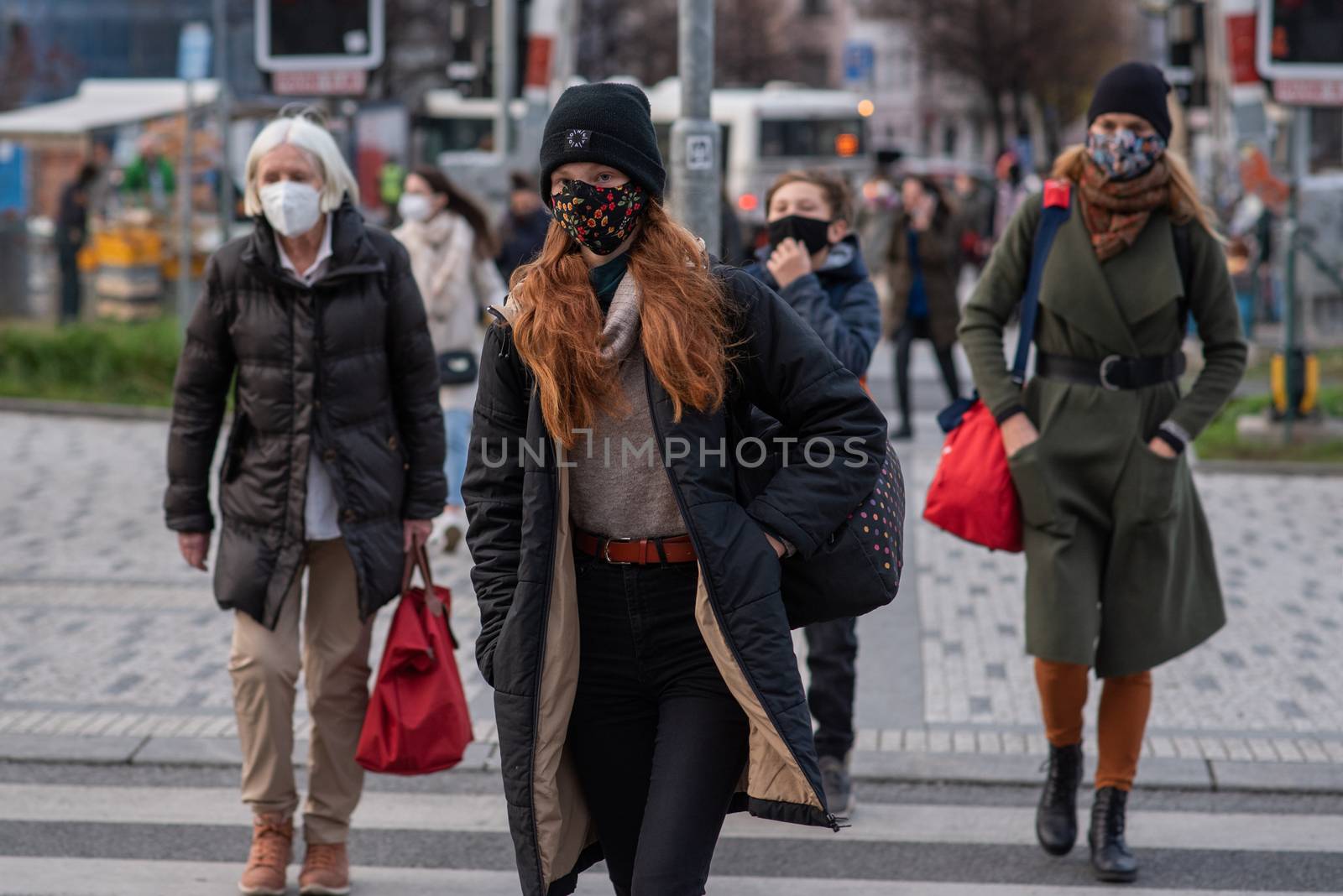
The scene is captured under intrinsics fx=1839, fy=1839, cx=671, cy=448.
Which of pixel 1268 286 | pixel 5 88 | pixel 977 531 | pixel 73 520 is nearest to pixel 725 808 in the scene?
pixel 977 531

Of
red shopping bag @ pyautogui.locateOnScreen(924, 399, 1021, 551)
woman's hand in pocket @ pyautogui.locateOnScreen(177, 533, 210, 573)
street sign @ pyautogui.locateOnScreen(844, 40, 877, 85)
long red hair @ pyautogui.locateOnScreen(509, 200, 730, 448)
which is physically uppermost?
street sign @ pyautogui.locateOnScreen(844, 40, 877, 85)

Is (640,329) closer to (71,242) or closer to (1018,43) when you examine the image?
(71,242)

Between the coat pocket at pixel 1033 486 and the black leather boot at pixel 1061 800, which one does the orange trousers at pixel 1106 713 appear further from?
the coat pocket at pixel 1033 486

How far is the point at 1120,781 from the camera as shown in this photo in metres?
4.68

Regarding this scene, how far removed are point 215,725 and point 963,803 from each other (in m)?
2.40

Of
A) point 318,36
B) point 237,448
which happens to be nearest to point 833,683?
point 237,448

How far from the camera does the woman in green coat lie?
181 inches

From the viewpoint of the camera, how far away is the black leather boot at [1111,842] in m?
4.67

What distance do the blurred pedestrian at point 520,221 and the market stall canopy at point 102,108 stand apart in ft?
31.1

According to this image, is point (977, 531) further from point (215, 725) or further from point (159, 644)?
point (159, 644)

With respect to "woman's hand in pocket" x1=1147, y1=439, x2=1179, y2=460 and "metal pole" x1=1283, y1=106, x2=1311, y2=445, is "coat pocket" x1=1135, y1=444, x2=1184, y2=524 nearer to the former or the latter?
"woman's hand in pocket" x1=1147, y1=439, x2=1179, y2=460

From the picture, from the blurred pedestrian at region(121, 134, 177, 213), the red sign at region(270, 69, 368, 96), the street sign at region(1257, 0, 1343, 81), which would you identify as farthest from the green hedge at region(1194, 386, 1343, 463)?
the blurred pedestrian at region(121, 134, 177, 213)

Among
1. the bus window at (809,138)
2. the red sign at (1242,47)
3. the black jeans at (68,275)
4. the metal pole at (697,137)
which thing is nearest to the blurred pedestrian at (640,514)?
the metal pole at (697,137)

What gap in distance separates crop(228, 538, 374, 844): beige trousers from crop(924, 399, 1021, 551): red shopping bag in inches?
59.4
